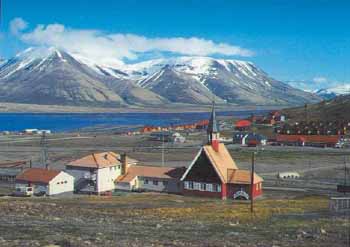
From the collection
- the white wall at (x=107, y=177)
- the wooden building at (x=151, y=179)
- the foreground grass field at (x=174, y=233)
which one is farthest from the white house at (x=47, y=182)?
the foreground grass field at (x=174, y=233)

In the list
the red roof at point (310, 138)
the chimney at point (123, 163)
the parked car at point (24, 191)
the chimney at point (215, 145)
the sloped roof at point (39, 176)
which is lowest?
the parked car at point (24, 191)

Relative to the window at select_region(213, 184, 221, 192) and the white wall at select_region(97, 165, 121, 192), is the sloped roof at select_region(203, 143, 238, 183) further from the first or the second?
the white wall at select_region(97, 165, 121, 192)

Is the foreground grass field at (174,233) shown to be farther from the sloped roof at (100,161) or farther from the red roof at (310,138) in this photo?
the red roof at (310,138)

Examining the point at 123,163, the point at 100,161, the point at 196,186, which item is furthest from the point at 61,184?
the point at 196,186

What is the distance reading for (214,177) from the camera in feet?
192

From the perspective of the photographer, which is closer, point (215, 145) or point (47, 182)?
point (215, 145)

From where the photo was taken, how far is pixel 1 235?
17672 mm

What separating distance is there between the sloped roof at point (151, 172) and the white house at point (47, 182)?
6.11 m

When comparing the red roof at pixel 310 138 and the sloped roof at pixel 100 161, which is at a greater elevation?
the red roof at pixel 310 138

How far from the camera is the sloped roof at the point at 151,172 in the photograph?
64.2 m

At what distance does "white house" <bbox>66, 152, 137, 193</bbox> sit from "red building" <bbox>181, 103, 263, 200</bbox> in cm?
1108

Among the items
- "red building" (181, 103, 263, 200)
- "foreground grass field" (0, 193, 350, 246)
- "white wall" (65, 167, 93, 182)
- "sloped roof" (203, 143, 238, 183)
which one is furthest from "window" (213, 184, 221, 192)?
"foreground grass field" (0, 193, 350, 246)

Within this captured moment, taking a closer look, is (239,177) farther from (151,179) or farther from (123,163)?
(123,163)

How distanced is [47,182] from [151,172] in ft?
38.8
